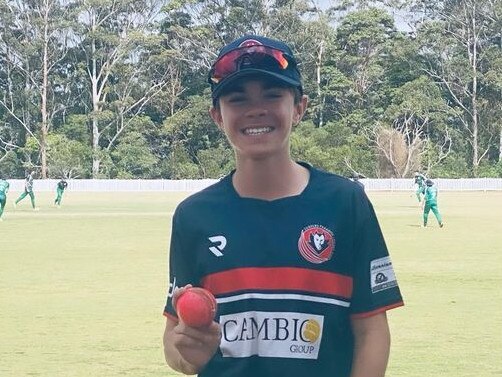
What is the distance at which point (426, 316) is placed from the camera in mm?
10844

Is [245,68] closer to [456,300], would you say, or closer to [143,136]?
[456,300]

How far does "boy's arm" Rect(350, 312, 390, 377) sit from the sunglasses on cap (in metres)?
0.78

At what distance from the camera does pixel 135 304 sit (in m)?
11.9

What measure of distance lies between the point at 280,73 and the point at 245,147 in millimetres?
239

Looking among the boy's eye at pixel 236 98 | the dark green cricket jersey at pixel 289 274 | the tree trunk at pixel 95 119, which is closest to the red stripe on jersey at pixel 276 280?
the dark green cricket jersey at pixel 289 274

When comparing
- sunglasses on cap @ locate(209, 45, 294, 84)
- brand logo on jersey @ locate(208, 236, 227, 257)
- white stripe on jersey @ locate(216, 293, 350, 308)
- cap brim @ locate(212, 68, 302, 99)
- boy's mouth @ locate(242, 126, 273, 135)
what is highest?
sunglasses on cap @ locate(209, 45, 294, 84)

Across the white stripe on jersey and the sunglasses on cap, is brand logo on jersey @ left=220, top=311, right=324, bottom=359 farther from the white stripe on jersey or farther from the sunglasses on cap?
the sunglasses on cap

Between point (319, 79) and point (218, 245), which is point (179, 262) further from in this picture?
point (319, 79)

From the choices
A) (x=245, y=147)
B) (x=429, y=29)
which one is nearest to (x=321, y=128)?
(x=429, y=29)

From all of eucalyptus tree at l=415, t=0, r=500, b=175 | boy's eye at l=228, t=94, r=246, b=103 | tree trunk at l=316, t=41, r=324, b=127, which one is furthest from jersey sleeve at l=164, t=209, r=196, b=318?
tree trunk at l=316, t=41, r=324, b=127

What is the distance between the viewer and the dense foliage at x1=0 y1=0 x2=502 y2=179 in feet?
249

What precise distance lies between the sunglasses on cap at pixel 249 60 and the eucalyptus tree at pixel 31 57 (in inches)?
2998

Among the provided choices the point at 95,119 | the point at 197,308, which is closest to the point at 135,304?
the point at 197,308

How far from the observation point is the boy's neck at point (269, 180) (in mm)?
3037
